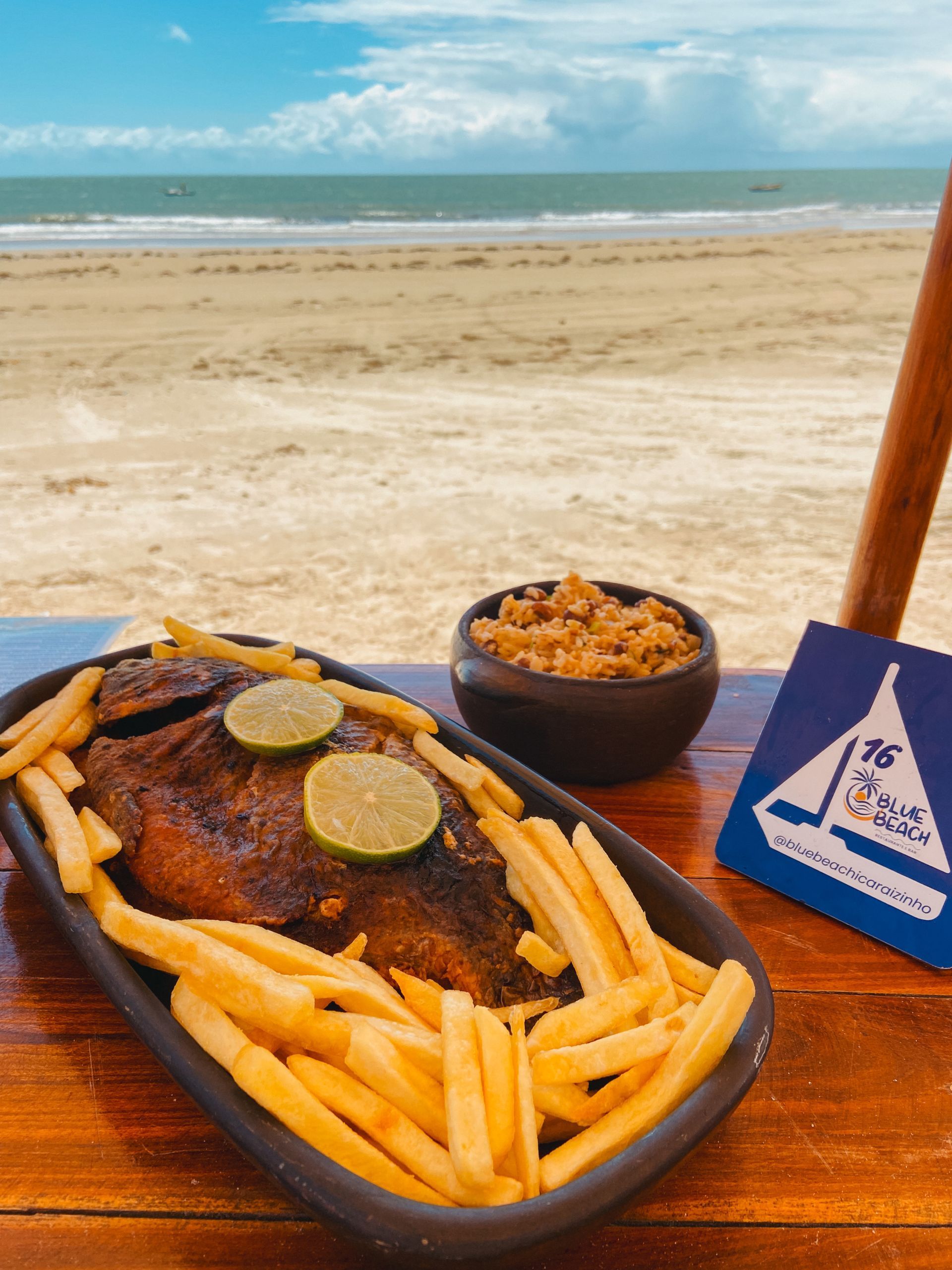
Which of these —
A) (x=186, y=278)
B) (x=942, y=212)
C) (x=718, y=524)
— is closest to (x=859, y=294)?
(x=718, y=524)

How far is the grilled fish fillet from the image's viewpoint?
1.48 m

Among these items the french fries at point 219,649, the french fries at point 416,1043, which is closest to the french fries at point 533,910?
the french fries at point 416,1043

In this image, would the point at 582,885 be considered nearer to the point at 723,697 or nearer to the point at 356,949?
the point at 356,949

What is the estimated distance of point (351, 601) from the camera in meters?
6.26

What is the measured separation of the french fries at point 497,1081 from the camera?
3.60ft

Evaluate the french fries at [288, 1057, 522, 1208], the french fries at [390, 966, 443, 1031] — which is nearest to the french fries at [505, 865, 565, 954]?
the french fries at [390, 966, 443, 1031]

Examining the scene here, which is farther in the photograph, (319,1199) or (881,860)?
(881,860)

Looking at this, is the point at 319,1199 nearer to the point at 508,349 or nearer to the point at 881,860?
the point at 881,860

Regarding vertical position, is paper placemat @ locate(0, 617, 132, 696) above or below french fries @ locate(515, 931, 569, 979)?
below

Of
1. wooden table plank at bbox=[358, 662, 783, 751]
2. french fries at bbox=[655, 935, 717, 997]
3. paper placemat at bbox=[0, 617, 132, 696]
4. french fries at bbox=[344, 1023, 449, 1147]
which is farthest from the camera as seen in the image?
paper placemat at bbox=[0, 617, 132, 696]

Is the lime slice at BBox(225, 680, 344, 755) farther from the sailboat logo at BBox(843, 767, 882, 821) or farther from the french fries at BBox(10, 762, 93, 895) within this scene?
the sailboat logo at BBox(843, 767, 882, 821)

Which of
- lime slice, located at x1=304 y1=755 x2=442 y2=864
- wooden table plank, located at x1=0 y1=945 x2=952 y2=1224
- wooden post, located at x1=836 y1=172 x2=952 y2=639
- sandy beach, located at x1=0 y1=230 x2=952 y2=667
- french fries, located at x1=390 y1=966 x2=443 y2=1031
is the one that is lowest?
sandy beach, located at x1=0 y1=230 x2=952 y2=667

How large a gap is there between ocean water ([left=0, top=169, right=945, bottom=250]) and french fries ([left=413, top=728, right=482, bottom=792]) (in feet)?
69.4

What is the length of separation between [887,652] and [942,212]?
1060mm
